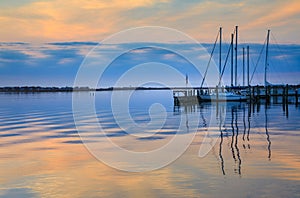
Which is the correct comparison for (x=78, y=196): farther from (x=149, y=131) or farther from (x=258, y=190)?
(x=149, y=131)

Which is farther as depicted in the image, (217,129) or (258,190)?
(217,129)

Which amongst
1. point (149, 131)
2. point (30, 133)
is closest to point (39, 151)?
point (30, 133)

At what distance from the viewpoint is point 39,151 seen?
20.9m

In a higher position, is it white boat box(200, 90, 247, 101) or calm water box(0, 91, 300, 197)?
white boat box(200, 90, 247, 101)

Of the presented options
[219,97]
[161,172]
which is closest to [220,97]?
[219,97]

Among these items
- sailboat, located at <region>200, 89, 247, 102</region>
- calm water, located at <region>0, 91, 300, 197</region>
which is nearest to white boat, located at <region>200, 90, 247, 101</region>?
sailboat, located at <region>200, 89, 247, 102</region>

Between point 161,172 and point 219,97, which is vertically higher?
point 219,97

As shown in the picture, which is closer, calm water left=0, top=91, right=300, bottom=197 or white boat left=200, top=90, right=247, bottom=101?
calm water left=0, top=91, right=300, bottom=197

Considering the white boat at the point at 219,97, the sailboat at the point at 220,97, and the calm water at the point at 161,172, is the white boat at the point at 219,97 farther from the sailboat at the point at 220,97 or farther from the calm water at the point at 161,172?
the calm water at the point at 161,172

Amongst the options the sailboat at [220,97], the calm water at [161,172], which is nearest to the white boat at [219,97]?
the sailboat at [220,97]

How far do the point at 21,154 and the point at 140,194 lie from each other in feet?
29.8

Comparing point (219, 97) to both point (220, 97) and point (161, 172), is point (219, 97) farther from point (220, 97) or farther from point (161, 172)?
point (161, 172)

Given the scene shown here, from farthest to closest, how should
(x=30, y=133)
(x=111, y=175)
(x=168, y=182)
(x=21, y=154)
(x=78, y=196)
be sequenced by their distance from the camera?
(x=30, y=133)
(x=21, y=154)
(x=111, y=175)
(x=168, y=182)
(x=78, y=196)

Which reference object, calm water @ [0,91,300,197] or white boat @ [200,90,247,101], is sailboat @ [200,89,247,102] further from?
calm water @ [0,91,300,197]
